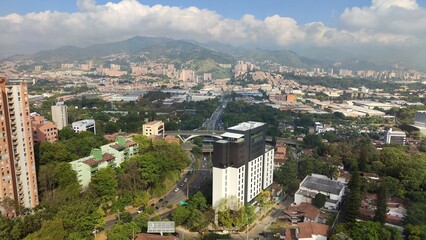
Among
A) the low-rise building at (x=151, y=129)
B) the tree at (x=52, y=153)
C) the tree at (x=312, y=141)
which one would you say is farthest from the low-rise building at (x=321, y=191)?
the low-rise building at (x=151, y=129)

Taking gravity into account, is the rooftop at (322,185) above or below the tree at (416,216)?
below

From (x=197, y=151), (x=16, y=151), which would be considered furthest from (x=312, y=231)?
(x=197, y=151)

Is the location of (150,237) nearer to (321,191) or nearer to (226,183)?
(226,183)

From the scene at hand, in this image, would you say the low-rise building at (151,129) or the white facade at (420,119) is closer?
the low-rise building at (151,129)

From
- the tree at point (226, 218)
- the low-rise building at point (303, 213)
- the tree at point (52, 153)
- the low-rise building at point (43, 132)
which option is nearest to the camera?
the tree at point (226, 218)

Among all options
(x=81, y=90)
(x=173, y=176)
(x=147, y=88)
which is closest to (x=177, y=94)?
(x=147, y=88)

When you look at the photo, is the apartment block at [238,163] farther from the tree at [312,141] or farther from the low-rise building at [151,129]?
the low-rise building at [151,129]

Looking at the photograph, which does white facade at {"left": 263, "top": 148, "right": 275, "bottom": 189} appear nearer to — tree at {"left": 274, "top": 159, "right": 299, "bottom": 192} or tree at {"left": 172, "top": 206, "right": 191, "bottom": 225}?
tree at {"left": 274, "top": 159, "right": 299, "bottom": 192}

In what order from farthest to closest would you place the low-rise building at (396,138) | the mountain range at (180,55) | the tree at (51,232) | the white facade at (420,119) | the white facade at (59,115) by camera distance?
the mountain range at (180,55) → the white facade at (420,119) → the white facade at (59,115) → the low-rise building at (396,138) → the tree at (51,232)
